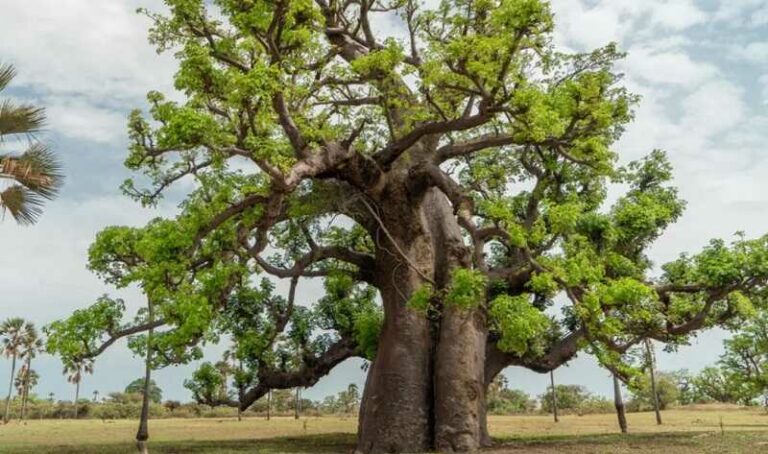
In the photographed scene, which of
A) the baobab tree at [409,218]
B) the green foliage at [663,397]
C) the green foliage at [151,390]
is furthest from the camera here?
the green foliage at [151,390]

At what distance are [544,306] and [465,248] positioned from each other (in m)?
3.23

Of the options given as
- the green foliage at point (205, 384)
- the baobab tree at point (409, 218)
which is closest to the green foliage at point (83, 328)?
the baobab tree at point (409, 218)

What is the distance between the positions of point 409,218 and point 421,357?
9.36 ft

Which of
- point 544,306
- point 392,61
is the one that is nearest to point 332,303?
point 544,306

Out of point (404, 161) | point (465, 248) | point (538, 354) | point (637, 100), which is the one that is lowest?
point (538, 354)

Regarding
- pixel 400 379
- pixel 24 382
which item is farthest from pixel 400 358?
pixel 24 382

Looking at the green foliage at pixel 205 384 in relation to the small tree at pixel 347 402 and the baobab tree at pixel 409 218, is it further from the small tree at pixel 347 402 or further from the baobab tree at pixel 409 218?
the small tree at pixel 347 402

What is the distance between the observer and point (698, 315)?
12297mm

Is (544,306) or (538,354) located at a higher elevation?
(544,306)

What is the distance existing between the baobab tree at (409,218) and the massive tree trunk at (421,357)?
4cm

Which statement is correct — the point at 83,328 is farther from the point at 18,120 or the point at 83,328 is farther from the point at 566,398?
the point at 566,398

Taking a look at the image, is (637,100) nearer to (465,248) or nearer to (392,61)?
(465,248)

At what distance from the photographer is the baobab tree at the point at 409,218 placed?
9508 millimetres

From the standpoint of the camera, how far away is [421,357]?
1255 centimetres
